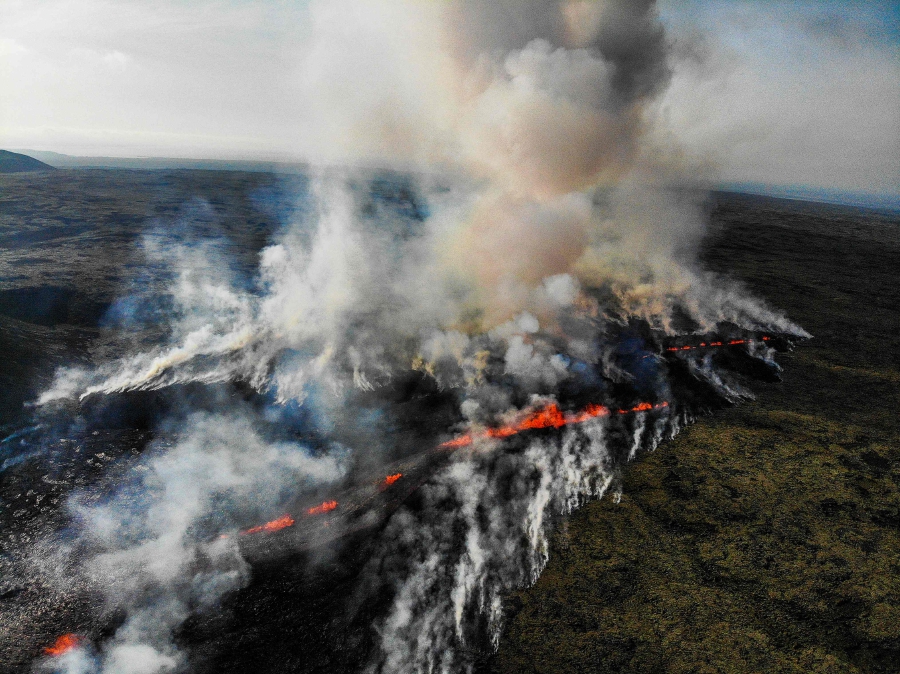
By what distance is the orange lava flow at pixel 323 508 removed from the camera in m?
9.34

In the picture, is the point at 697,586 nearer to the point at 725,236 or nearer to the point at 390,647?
the point at 390,647

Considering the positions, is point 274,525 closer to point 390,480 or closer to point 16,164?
point 390,480

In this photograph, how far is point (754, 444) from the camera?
11711 mm

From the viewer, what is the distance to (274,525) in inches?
356

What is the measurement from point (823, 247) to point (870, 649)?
53.4 m

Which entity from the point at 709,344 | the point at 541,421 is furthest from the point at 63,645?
the point at 709,344

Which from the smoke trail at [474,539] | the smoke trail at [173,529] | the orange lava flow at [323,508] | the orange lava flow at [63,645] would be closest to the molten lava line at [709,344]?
the smoke trail at [474,539]

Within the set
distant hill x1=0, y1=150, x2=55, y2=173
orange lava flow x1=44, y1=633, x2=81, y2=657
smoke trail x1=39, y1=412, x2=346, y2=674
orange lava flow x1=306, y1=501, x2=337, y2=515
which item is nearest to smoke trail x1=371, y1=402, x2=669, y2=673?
orange lava flow x1=306, y1=501, x2=337, y2=515

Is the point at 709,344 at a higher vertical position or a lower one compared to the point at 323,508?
higher

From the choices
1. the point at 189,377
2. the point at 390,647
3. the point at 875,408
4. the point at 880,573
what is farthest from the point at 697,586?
the point at 189,377

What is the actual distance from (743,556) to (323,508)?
8.02 metres

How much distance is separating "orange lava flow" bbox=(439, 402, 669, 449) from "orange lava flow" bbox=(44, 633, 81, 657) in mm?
7285

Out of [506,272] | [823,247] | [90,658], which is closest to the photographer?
[90,658]

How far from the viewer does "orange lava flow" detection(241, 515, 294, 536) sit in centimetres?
891
